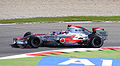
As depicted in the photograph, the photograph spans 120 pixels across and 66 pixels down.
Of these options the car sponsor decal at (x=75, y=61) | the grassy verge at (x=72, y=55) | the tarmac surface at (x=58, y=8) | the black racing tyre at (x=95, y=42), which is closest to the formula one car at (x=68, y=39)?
the black racing tyre at (x=95, y=42)

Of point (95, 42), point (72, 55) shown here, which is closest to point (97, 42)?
point (95, 42)

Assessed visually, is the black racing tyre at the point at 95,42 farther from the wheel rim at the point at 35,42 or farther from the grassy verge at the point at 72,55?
the wheel rim at the point at 35,42

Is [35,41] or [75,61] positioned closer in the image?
[75,61]

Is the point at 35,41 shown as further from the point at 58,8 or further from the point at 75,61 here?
the point at 58,8

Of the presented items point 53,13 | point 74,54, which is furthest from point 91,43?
point 53,13

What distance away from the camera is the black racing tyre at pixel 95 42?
1434 cm

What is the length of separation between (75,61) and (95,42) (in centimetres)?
317

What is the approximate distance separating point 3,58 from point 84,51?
12.1ft

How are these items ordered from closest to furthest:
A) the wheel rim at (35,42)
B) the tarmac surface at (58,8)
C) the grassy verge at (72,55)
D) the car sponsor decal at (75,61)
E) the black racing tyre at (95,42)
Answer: the car sponsor decal at (75,61)
the grassy verge at (72,55)
the black racing tyre at (95,42)
the wheel rim at (35,42)
the tarmac surface at (58,8)

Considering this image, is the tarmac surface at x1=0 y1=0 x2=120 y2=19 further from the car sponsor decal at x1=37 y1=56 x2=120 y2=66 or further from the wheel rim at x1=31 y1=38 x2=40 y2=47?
the car sponsor decal at x1=37 y1=56 x2=120 y2=66

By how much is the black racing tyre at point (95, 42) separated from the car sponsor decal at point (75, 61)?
2.41m

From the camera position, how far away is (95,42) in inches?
570

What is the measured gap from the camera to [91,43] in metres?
14.4

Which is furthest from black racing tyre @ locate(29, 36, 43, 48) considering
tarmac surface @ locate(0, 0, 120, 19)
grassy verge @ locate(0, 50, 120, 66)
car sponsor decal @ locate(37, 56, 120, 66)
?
tarmac surface @ locate(0, 0, 120, 19)
